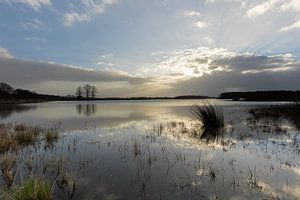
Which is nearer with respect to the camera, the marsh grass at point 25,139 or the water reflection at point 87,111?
the marsh grass at point 25,139

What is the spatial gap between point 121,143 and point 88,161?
11.3ft

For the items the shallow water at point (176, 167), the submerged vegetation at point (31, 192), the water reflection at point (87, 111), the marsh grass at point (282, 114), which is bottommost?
the water reflection at point (87, 111)

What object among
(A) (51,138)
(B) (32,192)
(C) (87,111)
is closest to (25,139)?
(A) (51,138)

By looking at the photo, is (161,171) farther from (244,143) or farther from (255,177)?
(244,143)

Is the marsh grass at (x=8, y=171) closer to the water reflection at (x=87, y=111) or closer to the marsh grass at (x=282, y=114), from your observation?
the marsh grass at (x=282, y=114)

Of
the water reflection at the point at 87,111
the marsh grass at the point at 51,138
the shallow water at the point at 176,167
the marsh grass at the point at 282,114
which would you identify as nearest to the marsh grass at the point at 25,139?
the marsh grass at the point at 51,138

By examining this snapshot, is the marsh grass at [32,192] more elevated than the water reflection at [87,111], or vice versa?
the marsh grass at [32,192]

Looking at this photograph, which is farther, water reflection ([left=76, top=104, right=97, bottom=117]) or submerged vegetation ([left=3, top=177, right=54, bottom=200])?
water reflection ([left=76, top=104, right=97, bottom=117])

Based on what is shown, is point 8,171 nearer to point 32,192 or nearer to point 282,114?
point 32,192

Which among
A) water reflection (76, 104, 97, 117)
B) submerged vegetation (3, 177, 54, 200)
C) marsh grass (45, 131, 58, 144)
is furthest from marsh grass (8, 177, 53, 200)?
water reflection (76, 104, 97, 117)

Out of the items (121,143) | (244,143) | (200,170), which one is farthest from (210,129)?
(200,170)

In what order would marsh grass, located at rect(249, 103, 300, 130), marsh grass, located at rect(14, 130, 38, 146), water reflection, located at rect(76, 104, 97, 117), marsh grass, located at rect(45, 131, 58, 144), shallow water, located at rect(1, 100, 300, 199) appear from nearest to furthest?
shallow water, located at rect(1, 100, 300, 199) → marsh grass, located at rect(14, 130, 38, 146) → marsh grass, located at rect(45, 131, 58, 144) → marsh grass, located at rect(249, 103, 300, 130) → water reflection, located at rect(76, 104, 97, 117)

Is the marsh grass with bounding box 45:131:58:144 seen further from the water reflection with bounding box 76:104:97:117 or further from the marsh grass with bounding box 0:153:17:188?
the water reflection with bounding box 76:104:97:117

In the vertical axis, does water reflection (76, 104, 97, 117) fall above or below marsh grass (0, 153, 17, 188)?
below
